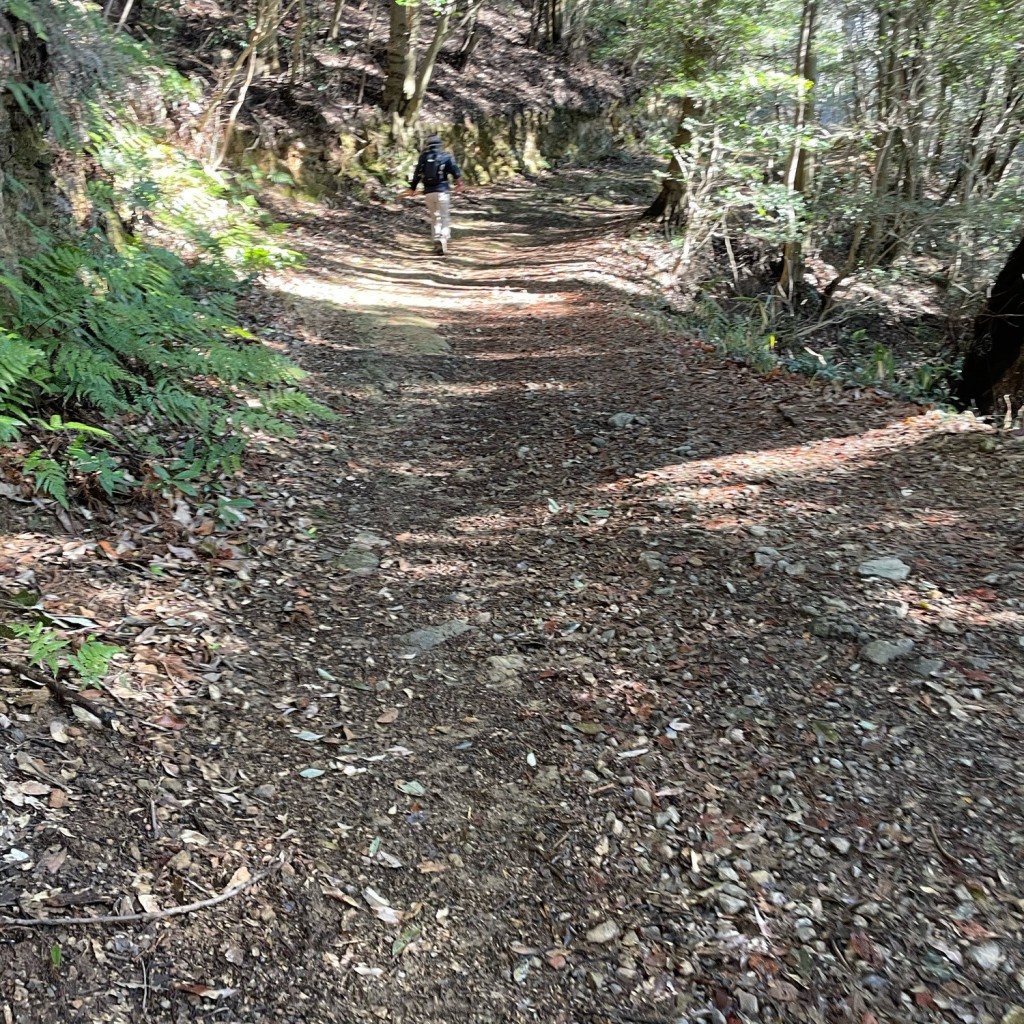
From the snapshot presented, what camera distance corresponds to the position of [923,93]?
11648 millimetres

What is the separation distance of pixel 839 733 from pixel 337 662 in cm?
223

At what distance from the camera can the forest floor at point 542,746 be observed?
7.89 ft

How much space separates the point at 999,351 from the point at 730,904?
707cm

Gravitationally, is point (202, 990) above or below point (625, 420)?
below

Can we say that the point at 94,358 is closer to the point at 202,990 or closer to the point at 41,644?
the point at 41,644

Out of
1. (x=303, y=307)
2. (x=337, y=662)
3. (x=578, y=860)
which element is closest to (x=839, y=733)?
(x=578, y=860)

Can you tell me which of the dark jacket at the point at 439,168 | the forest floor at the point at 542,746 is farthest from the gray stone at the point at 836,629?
the dark jacket at the point at 439,168

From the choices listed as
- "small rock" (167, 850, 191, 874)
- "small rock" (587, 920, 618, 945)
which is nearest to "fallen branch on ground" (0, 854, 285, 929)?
"small rock" (167, 850, 191, 874)

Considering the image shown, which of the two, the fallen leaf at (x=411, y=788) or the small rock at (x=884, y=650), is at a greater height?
the small rock at (x=884, y=650)

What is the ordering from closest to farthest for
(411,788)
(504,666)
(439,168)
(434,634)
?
(411,788) → (504,666) → (434,634) → (439,168)

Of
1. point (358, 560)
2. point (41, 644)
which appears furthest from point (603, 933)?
point (358, 560)

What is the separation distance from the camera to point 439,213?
12.6 metres

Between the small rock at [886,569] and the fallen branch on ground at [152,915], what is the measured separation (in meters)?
3.31

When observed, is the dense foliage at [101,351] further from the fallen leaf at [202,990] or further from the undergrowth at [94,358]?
the fallen leaf at [202,990]
